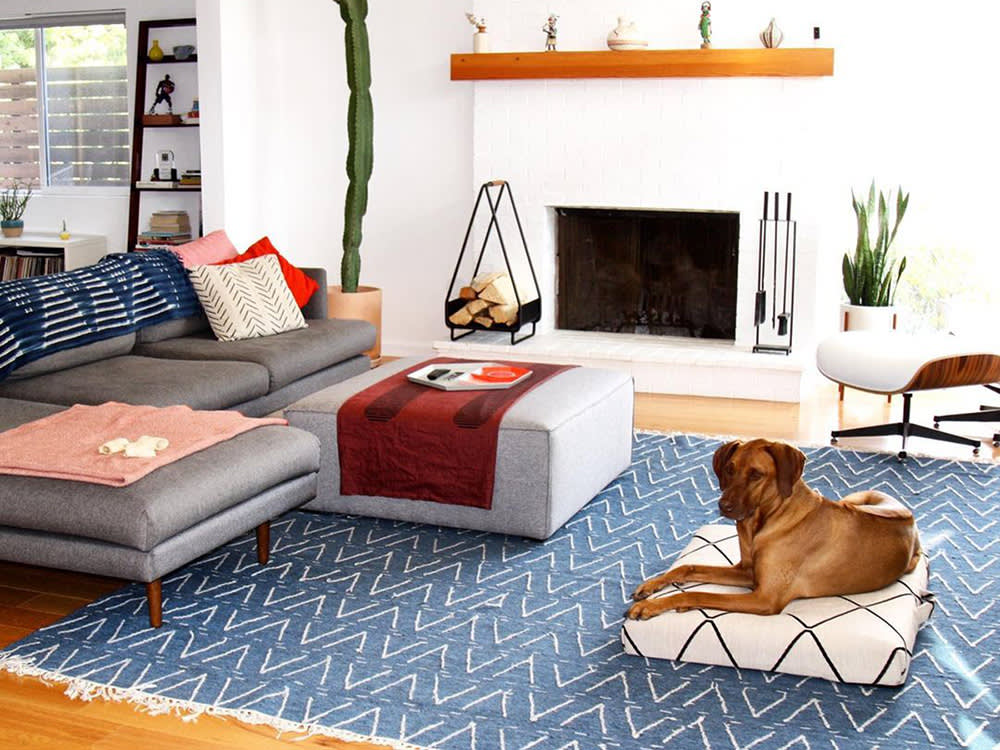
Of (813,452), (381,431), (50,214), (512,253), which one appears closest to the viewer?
(381,431)

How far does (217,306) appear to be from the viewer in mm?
5090

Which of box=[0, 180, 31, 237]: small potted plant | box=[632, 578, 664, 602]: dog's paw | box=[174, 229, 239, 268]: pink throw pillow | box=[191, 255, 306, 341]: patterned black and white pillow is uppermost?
box=[0, 180, 31, 237]: small potted plant

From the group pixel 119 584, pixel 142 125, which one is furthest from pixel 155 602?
pixel 142 125

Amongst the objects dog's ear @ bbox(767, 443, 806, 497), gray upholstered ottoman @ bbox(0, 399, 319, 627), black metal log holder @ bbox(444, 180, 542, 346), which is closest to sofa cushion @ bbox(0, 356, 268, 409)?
gray upholstered ottoman @ bbox(0, 399, 319, 627)

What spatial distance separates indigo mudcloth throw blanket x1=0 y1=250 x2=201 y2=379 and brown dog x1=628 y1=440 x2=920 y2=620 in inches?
96.5

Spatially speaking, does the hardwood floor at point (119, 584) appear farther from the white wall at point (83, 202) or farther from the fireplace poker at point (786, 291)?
the white wall at point (83, 202)

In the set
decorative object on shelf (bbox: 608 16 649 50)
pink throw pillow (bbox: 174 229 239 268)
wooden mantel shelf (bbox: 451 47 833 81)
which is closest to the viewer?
pink throw pillow (bbox: 174 229 239 268)

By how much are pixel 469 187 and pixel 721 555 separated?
383cm

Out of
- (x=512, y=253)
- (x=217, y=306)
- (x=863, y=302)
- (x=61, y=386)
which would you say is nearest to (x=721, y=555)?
(x=61, y=386)

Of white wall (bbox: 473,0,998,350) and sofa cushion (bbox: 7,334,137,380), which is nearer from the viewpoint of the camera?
sofa cushion (bbox: 7,334,137,380)

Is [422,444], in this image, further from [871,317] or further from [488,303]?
[871,317]

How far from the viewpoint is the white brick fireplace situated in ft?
19.6

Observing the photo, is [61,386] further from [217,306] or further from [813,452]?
[813,452]

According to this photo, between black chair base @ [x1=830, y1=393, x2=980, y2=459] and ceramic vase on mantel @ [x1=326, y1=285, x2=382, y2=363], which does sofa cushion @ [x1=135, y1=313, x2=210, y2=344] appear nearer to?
ceramic vase on mantel @ [x1=326, y1=285, x2=382, y2=363]
